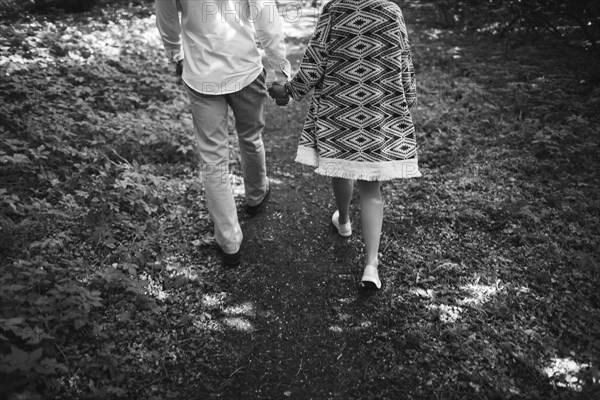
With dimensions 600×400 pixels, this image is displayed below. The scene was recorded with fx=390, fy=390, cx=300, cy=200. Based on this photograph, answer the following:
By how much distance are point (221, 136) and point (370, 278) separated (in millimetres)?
1568

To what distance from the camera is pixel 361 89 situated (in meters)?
2.63

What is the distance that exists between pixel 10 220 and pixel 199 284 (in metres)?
1.54

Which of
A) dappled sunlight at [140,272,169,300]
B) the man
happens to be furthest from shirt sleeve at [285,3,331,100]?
dappled sunlight at [140,272,169,300]

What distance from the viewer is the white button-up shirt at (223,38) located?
8.87 ft

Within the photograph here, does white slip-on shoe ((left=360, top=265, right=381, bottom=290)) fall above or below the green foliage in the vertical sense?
below

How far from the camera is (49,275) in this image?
2.54 m

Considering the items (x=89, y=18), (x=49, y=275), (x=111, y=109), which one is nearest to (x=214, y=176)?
(x=49, y=275)

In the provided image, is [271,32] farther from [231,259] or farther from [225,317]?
[225,317]

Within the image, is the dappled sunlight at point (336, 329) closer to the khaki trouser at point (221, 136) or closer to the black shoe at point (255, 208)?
the khaki trouser at point (221, 136)

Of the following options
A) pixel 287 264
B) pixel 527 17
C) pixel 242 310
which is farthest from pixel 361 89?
pixel 527 17

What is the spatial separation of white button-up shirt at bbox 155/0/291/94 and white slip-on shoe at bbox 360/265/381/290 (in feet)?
5.36

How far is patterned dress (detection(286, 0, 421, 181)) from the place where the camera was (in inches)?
99.0

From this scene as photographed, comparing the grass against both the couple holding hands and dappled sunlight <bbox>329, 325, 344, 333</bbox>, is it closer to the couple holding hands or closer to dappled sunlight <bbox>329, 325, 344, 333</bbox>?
dappled sunlight <bbox>329, 325, 344, 333</bbox>

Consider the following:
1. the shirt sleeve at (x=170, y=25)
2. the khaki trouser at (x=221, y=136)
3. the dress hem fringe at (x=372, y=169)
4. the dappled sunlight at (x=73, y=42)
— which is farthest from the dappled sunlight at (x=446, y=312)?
the dappled sunlight at (x=73, y=42)
